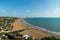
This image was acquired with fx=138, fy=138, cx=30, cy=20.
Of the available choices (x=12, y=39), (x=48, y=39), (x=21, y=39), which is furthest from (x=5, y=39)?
(x=48, y=39)

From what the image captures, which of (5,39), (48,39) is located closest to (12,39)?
(5,39)

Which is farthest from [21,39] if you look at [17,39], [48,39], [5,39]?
[48,39]

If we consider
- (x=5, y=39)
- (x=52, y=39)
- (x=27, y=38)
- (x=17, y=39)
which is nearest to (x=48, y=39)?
(x=52, y=39)

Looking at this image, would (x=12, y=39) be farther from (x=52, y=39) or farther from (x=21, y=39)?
(x=52, y=39)

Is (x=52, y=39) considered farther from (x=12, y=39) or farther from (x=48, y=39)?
(x=12, y=39)

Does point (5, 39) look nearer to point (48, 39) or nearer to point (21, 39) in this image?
point (21, 39)
